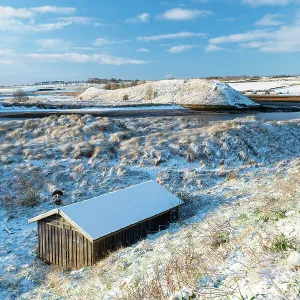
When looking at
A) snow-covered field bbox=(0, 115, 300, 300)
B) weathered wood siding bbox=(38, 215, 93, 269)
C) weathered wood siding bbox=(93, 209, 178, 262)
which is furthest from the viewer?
weathered wood siding bbox=(38, 215, 93, 269)

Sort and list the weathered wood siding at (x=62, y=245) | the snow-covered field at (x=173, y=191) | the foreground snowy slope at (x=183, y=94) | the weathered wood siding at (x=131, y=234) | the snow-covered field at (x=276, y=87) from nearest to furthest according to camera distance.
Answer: the snow-covered field at (x=173, y=191), the weathered wood siding at (x=131, y=234), the weathered wood siding at (x=62, y=245), the foreground snowy slope at (x=183, y=94), the snow-covered field at (x=276, y=87)

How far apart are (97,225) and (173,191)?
760 cm

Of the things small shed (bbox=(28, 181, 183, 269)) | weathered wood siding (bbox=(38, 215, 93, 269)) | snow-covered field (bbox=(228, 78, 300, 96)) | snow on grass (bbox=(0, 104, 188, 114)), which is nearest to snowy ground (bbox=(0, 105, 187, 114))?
A: snow on grass (bbox=(0, 104, 188, 114))

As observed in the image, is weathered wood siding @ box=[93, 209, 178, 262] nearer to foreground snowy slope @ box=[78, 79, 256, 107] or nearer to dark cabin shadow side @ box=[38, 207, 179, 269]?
dark cabin shadow side @ box=[38, 207, 179, 269]

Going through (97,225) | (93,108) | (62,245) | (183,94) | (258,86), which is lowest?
(62,245)

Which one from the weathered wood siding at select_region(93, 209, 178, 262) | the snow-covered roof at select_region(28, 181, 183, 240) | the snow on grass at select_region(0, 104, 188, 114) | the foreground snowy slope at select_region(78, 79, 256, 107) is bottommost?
the weathered wood siding at select_region(93, 209, 178, 262)

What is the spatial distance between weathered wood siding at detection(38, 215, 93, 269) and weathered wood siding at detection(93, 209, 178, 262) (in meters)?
0.39

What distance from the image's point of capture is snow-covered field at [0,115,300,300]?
20.1ft

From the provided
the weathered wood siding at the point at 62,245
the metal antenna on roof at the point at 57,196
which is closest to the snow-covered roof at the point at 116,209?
the weathered wood siding at the point at 62,245

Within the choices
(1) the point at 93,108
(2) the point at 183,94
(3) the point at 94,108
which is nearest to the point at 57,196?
(3) the point at 94,108

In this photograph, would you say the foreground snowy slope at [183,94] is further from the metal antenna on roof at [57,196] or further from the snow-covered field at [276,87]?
the metal antenna on roof at [57,196]

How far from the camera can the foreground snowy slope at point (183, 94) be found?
188ft

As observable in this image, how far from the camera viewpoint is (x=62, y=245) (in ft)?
41.3

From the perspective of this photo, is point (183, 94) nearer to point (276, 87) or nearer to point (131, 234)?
point (276, 87)
